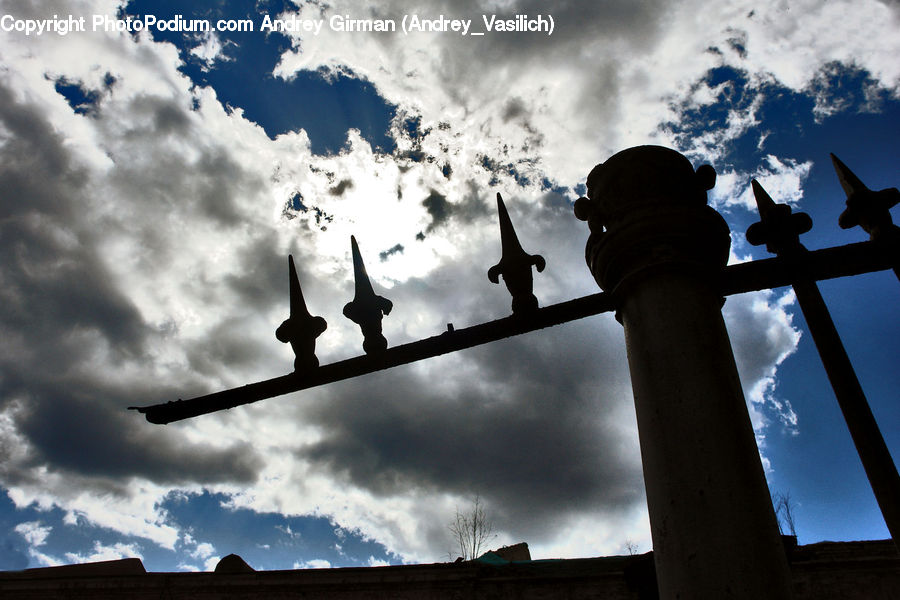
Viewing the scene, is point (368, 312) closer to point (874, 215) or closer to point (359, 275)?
point (359, 275)

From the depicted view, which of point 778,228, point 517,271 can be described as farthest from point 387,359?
point 778,228

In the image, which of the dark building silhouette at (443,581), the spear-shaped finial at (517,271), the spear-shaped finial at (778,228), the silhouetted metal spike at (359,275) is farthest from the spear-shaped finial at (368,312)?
the dark building silhouette at (443,581)

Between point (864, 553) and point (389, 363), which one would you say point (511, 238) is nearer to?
point (389, 363)

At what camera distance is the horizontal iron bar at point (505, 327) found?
198 cm

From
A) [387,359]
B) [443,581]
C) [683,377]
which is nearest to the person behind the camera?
[683,377]

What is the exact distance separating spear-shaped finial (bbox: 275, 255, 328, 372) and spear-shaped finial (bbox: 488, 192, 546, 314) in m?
0.92

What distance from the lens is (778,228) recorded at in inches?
80.3

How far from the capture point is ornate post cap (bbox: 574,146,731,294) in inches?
74.4

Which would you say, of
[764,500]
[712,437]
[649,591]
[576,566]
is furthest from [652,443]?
[576,566]

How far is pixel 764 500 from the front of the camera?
156cm

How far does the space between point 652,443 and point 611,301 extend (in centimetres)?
60

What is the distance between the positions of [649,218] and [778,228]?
556mm

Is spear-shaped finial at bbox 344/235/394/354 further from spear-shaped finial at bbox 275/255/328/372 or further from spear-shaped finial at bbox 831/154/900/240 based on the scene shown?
spear-shaped finial at bbox 831/154/900/240

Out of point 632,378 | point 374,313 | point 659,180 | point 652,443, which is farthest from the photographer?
point 374,313
